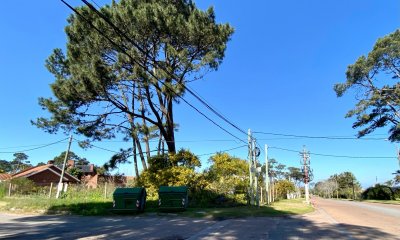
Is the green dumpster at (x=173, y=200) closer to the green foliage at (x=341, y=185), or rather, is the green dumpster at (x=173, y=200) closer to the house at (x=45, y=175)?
the house at (x=45, y=175)

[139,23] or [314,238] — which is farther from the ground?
[139,23]

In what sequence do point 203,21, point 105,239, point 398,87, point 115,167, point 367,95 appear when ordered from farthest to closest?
point 367,95, point 398,87, point 115,167, point 203,21, point 105,239

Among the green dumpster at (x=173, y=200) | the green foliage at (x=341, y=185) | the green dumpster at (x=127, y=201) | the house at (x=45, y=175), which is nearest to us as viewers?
the green dumpster at (x=127, y=201)

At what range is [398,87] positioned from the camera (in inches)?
1571

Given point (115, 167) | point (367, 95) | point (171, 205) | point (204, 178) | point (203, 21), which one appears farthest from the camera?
point (367, 95)

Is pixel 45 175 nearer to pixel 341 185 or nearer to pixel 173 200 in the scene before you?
pixel 173 200

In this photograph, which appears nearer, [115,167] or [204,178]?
[204,178]

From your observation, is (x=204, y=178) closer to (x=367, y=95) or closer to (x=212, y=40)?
(x=212, y=40)

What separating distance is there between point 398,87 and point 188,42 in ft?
91.6

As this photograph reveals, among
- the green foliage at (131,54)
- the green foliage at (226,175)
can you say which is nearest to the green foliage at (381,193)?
the green foliage at (226,175)

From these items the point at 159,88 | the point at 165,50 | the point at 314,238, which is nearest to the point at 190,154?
the point at 159,88

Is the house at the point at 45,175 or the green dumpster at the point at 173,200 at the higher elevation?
the house at the point at 45,175

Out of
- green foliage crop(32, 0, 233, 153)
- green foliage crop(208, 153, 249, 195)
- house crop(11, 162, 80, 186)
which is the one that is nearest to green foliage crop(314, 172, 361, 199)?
house crop(11, 162, 80, 186)

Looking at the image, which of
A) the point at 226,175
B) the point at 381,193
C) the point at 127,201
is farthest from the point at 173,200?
the point at 381,193
